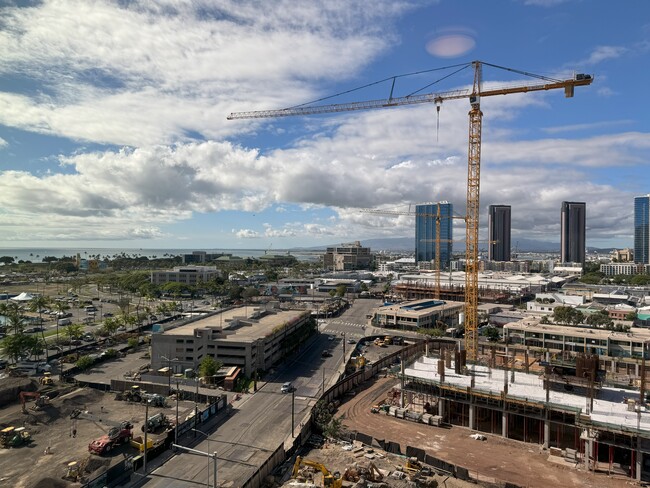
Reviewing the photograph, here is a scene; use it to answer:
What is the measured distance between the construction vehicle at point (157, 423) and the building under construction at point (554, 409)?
66.7 feet

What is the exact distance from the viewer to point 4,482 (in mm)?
24984

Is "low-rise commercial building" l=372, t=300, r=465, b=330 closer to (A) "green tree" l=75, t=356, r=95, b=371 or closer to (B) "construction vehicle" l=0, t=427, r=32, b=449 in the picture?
(A) "green tree" l=75, t=356, r=95, b=371

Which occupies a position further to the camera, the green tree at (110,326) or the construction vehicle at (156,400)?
the green tree at (110,326)

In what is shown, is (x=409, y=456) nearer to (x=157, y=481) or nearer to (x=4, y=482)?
(x=157, y=481)

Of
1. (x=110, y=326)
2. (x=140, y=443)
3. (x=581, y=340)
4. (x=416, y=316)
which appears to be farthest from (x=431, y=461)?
(x=110, y=326)

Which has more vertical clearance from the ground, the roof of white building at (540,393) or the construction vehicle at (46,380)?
the roof of white building at (540,393)

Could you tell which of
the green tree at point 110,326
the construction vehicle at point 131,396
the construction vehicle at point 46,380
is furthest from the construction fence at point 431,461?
the green tree at point 110,326

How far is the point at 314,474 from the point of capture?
2609 centimetres

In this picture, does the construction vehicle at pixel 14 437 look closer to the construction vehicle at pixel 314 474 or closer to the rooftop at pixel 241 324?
the construction vehicle at pixel 314 474

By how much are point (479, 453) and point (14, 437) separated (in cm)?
3304

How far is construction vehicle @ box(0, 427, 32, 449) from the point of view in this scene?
29656mm

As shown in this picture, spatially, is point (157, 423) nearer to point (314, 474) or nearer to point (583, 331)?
point (314, 474)

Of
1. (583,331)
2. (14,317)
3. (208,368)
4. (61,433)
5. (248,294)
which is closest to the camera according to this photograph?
(61,433)

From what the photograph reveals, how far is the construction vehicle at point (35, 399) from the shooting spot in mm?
35938
